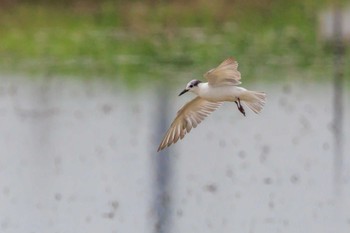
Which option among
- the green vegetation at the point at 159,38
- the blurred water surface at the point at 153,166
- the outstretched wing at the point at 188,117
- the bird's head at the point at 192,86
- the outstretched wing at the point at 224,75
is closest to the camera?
the outstretched wing at the point at 224,75

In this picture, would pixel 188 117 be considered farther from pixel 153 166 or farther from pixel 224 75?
pixel 153 166

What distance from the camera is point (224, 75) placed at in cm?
778

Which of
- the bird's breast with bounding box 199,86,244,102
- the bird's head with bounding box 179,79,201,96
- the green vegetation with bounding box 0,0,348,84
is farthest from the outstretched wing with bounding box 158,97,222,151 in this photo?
the green vegetation with bounding box 0,0,348,84

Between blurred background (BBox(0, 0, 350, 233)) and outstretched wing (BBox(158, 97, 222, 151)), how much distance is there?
316 centimetres

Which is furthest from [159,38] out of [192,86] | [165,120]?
[192,86]

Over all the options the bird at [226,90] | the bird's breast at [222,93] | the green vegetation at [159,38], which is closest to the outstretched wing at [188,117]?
the bird at [226,90]

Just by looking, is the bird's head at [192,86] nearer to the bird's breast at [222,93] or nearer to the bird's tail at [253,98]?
the bird's breast at [222,93]

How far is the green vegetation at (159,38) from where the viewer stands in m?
20.7

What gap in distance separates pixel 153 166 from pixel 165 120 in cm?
215

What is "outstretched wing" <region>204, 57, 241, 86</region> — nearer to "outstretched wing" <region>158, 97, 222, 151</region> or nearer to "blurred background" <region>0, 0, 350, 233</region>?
"outstretched wing" <region>158, 97, 222, 151</region>

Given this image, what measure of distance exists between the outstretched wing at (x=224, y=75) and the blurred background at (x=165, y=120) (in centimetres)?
363

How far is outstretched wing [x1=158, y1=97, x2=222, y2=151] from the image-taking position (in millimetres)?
8195

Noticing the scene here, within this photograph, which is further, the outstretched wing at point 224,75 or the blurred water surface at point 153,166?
the blurred water surface at point 153,166

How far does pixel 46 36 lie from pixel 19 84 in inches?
127
